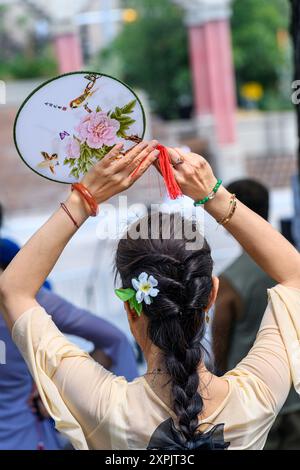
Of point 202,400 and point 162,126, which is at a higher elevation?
point 202,400

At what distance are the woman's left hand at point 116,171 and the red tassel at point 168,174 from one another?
13mm

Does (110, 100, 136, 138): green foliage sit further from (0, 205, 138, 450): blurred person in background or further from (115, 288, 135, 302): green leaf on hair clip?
(0, 205, 138, 450): blurred person in background

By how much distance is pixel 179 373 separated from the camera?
1.36 meters

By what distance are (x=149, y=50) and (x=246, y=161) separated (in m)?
4.94

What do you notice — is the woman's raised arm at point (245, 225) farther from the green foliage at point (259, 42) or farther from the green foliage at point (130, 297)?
the green foliage at point (259, 42)

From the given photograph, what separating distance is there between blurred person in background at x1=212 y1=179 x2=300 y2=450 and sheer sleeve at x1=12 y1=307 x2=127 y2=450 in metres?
1.17

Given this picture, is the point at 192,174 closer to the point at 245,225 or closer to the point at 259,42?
the point at 245,225

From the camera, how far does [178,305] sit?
1.36 meters

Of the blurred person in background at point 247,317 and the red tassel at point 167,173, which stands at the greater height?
the red tassel at point 167,173

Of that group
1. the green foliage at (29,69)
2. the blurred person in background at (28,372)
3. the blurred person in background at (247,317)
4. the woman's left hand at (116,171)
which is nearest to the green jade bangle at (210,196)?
the woman's left hand at (116,171)

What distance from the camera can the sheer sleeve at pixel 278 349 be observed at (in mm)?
1407
